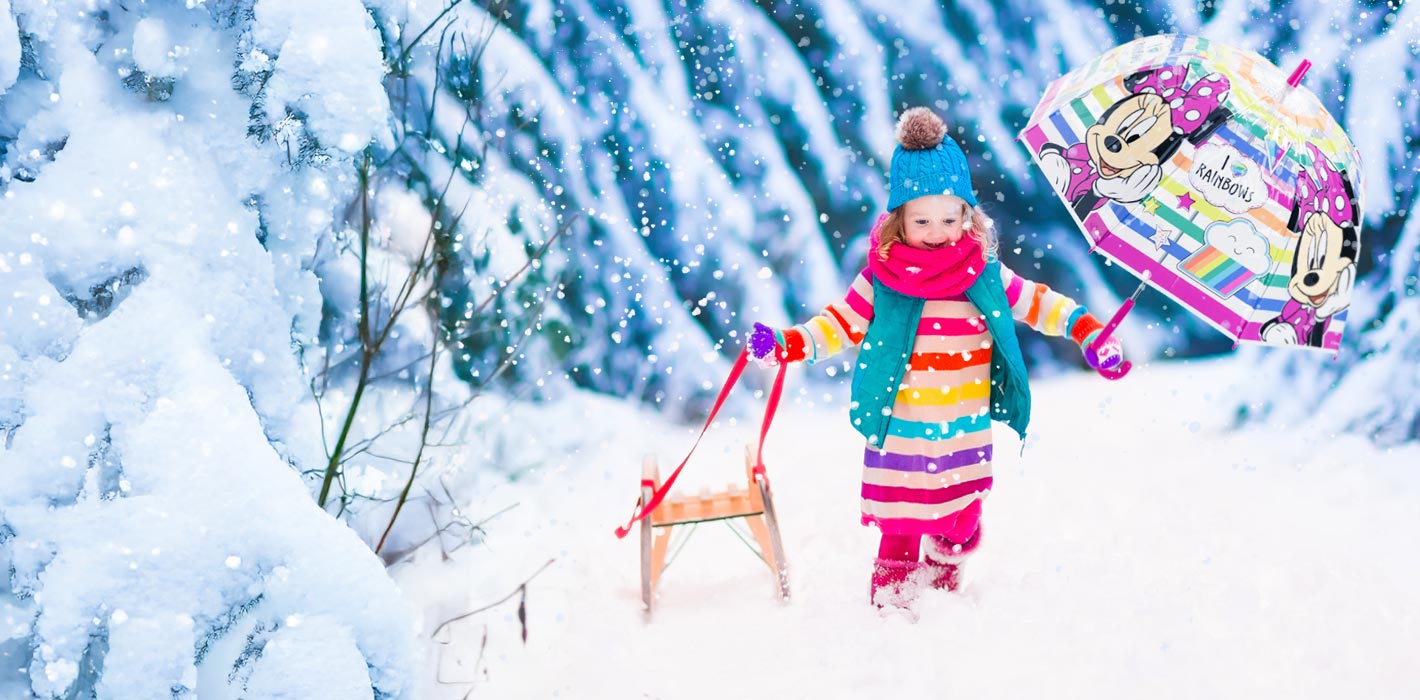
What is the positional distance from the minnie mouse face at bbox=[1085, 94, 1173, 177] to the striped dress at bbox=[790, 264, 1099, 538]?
14.8 inches

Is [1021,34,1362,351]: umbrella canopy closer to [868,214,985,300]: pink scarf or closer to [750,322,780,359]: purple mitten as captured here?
[868,214,985,300]: pink scarf

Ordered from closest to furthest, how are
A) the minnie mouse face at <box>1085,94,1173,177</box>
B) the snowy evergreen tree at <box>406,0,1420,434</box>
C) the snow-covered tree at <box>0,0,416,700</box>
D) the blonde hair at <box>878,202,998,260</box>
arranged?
the snow-covered tree at <box>0,0,416,700</box> < the minnie mouse face at <box>1085,94,1173,177</box> < the blonde hair at <box>878,202,998,260</box> < the snowy evergreen tree at <box>406,0,1420,434</box>

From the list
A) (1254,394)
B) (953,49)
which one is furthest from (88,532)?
(1254,394)

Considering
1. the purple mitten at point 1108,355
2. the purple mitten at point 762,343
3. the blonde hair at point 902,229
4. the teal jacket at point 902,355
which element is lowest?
the purple mitten at point 1108,355

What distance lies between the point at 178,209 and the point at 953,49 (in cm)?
225

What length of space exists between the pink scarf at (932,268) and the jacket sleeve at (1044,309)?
0.45 feet

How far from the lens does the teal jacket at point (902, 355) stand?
2.03m

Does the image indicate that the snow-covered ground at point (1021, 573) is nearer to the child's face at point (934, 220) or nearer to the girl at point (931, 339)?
the girl at point (931, 339)

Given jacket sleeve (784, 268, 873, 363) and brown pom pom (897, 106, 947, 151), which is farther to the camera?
jacket sleeve (784, 268, 873, 363)

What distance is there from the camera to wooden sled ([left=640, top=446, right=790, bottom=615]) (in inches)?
88.5

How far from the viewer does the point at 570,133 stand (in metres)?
2.82

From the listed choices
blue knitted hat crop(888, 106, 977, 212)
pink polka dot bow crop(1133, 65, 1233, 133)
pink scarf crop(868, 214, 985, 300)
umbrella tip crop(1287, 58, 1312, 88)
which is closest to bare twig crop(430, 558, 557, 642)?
pink scarf crop(868, 214, 985, 300)

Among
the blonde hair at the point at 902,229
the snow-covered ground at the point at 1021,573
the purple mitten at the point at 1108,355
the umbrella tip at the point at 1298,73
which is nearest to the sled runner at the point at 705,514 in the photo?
the snow-covered ground at the point at 1021,573

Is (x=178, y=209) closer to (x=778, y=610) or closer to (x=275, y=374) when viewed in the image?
(x=275, y=374)
